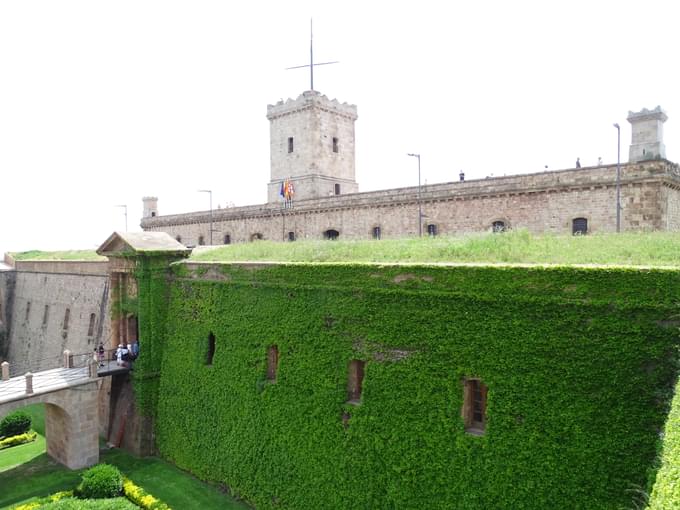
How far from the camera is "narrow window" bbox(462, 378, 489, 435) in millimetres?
12062

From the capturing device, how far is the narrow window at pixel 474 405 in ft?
39.6

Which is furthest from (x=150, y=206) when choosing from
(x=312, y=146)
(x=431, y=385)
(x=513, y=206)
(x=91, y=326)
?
(x=431, y=385)

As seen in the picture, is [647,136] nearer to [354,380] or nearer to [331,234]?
[354,380]

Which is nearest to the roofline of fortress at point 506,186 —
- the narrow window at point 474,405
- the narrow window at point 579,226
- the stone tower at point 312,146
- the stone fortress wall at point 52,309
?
the narrow window at point 579,226

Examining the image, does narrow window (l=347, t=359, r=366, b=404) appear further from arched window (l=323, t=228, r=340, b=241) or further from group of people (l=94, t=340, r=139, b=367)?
arched window (l=323, t=228, r=340, b=241)

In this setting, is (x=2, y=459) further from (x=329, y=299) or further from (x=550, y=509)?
(x=550, y=509)

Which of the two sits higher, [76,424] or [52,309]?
[52,309]

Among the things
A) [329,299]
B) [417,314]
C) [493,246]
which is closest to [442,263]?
[417,314]

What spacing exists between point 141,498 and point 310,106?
28312 mm

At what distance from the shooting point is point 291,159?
127 feet

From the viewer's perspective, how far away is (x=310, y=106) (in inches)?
1474

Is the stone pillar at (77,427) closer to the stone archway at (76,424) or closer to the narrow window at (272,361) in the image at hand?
the stone archway at (76,424)

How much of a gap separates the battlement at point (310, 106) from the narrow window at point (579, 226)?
2174 centimetres

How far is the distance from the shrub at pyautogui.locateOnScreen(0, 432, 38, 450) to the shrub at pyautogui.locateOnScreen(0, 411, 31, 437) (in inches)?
12.4
